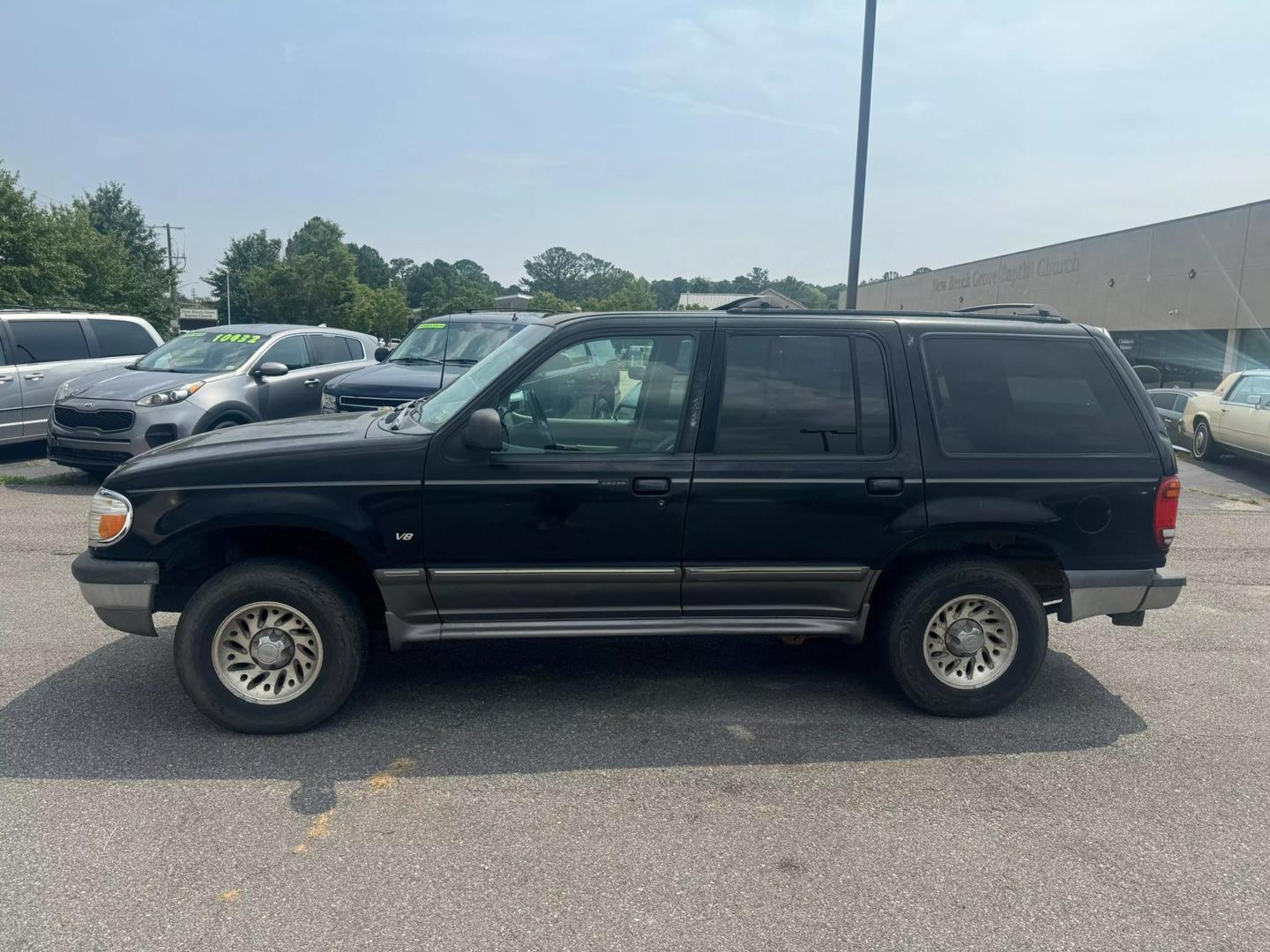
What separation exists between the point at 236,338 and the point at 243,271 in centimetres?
8922

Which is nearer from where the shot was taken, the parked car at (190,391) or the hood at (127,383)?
the parked car at (190,391)

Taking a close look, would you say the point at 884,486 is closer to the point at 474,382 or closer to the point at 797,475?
the point at 797,475

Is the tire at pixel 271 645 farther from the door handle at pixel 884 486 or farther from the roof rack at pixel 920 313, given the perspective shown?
the door handle at pixel 884 486

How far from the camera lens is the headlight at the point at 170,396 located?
10367 millimetres

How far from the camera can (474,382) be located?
4.84 meters

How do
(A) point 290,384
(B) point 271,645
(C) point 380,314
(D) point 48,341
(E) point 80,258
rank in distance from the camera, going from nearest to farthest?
1. (B) point 271,645
2. (A) point 290,384
3. (D) point 48,341
4. (E) point 80,258
5. (C) point 380,314

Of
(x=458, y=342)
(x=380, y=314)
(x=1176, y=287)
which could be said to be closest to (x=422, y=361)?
(x=458, y=342)

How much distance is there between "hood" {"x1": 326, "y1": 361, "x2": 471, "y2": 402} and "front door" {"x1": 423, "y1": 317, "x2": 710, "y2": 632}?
545 centimetres

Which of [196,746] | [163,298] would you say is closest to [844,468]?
[196,746]

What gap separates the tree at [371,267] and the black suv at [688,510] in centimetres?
11805

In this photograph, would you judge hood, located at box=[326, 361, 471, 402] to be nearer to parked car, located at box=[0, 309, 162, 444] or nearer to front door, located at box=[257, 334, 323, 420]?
front door, located at box=[257, 334, 323, 420]

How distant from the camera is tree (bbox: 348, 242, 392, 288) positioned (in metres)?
121

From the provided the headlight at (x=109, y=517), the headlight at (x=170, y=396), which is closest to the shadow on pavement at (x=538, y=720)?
the headlight at (x=109, y=517)

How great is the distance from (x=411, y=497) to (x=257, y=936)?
1.89m
